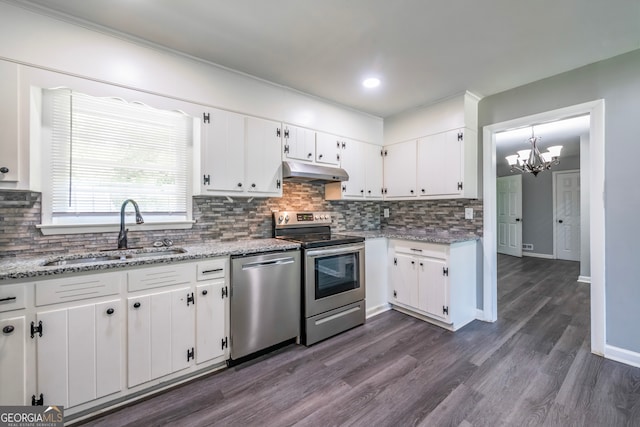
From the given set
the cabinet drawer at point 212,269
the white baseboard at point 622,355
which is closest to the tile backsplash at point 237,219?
the cabinet drawer at point 212,269

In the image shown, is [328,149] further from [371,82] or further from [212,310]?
[212,310]

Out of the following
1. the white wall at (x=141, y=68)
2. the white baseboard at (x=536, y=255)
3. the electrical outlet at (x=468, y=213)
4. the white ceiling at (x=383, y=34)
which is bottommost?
the white baseboard at (x=536, y=255)

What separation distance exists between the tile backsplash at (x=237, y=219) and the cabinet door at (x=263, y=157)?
287mm

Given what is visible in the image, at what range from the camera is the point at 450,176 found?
3066 millimetres

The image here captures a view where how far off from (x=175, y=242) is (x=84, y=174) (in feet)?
2.76

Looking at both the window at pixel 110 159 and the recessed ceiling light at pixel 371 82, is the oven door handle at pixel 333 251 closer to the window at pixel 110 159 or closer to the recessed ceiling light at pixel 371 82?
the window at pixel 110 159

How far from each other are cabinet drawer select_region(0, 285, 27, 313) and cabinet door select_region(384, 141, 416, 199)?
351 centimetres

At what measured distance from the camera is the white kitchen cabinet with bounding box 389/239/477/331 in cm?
280

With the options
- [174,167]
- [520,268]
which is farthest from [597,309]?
[174,167]

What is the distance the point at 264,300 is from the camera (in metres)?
2.31

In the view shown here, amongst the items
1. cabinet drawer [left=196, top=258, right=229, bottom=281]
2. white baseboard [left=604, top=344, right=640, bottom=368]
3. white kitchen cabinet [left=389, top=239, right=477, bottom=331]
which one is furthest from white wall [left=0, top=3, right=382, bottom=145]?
white baseboard [left=604, top=344, right=640, bottom=368]

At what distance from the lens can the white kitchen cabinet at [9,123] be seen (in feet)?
5.43

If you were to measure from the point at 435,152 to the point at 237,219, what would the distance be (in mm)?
2417

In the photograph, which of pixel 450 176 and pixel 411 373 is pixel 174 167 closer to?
pixel 411 373
